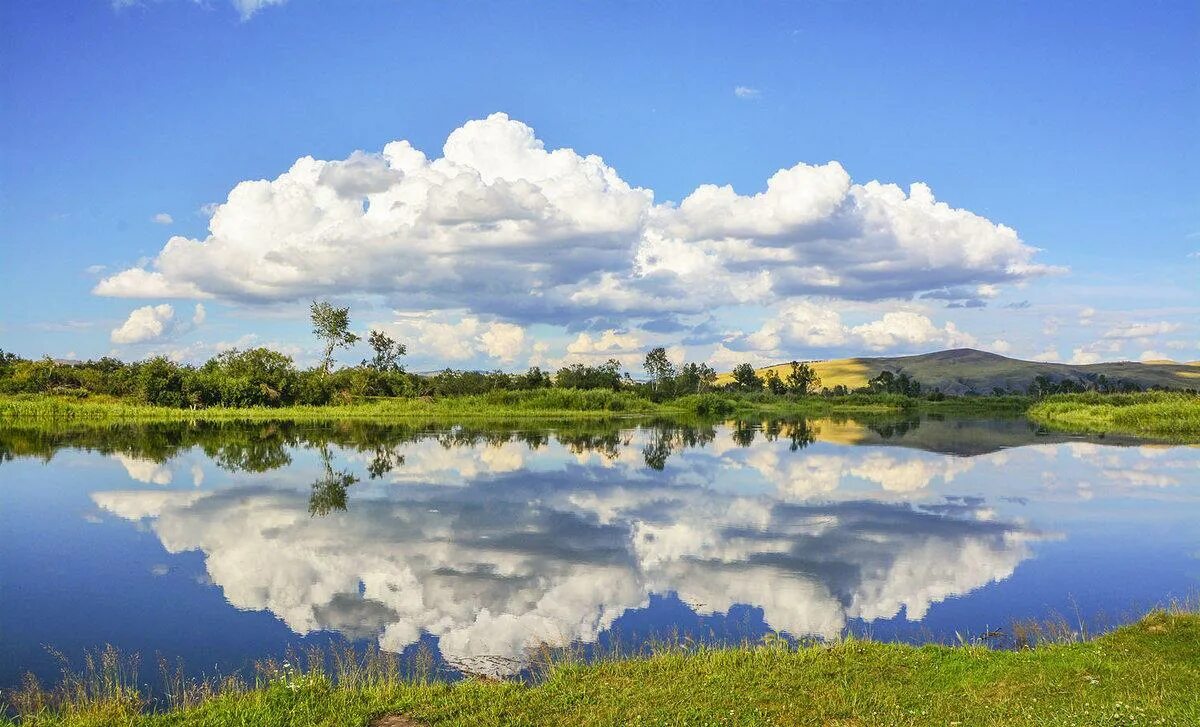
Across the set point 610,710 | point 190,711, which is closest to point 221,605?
point 190,711

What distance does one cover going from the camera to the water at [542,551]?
40.5ft

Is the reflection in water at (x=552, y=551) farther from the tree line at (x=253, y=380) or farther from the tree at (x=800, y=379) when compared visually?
the tree at (x=800, y=379)

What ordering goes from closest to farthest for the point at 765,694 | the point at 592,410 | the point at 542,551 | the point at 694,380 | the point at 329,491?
the point at 765,694 → the point at 542,551 → the point at 329,491 → the point at 592,410 → the point at 694,380

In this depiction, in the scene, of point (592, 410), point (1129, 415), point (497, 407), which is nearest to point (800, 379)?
point (592, 410)

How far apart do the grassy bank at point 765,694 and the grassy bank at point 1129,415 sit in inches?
2307

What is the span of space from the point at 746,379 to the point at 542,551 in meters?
126

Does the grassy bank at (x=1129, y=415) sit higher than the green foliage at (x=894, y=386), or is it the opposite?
the green foliage at (x=894, y=386)

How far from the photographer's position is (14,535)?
761 inches

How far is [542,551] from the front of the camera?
699 inches

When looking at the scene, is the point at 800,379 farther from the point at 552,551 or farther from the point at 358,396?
the point at 552,551

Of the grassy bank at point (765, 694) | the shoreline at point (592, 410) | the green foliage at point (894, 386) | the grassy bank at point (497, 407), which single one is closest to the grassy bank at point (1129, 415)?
the shoreline at point (592, 410)

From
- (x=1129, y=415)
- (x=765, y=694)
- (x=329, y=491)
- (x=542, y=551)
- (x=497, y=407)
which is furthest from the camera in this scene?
(x=497, y=407)

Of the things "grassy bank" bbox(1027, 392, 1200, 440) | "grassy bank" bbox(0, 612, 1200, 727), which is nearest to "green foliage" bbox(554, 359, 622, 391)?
"grassy bank" bbox(1027, 392, 1200, 440)

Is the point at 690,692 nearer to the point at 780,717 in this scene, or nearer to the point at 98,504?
the point at 780,717
